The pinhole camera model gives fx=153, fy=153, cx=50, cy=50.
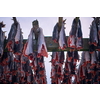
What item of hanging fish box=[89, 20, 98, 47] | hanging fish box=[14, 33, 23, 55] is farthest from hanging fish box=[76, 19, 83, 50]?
hanging fish box=[14, 33, 23, 55]

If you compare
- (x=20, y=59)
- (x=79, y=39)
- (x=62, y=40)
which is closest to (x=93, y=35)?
(x=79, y=39)

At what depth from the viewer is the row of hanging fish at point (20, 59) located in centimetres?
311

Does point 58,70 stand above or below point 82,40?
below

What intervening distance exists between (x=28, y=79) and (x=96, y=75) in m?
1.90

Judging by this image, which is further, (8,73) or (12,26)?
(8,73)

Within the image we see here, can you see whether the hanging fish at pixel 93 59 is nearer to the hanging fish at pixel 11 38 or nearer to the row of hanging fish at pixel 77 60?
the row of hanging fish at pixel 77 60

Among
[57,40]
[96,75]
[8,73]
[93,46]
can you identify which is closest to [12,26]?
[57,40]

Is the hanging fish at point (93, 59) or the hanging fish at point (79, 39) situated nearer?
the hanging fish at point (79, 39)

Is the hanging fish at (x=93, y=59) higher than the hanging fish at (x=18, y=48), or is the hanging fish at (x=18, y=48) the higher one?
the hanging fish at (x=18, y=48)

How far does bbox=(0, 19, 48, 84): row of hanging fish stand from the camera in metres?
3.11

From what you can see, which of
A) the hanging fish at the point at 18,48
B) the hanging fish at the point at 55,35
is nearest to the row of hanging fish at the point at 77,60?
the hanging fish at the point at 55,35
